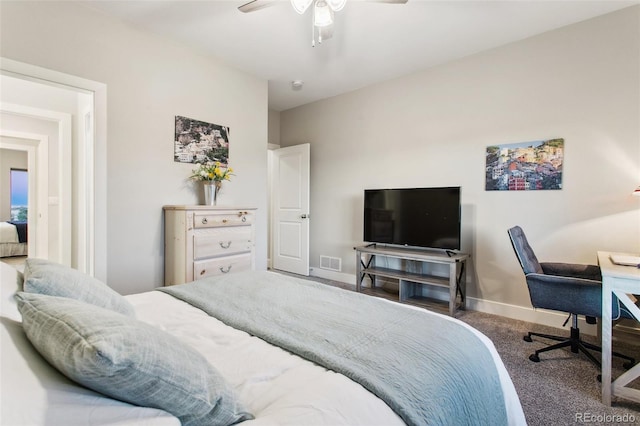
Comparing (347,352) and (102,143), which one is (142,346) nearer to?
(347,352)

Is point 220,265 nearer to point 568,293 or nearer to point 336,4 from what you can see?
point 336,4

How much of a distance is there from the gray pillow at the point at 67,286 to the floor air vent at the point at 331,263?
3.49 meters

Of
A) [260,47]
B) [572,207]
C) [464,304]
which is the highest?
[260,47]

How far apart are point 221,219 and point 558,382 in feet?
9.39

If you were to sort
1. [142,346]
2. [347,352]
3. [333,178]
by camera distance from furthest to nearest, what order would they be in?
[333,178] → [347,352] → [142,346]

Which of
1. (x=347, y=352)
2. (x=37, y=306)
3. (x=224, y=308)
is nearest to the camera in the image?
(x=37, y=306)

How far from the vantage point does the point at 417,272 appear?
11.8ft

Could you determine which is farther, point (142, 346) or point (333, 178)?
point (333, 178)

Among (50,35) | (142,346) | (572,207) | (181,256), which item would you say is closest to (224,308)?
(142,346)

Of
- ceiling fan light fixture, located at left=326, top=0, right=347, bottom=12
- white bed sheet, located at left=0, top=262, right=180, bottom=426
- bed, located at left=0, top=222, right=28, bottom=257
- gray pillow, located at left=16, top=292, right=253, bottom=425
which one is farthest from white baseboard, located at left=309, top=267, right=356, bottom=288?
bed, located at left=0, top=222, right=28, bottom=257

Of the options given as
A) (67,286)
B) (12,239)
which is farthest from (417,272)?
(12,239)

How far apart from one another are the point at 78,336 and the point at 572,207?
3522mm

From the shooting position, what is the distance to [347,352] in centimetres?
99

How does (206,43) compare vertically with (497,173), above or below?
above
